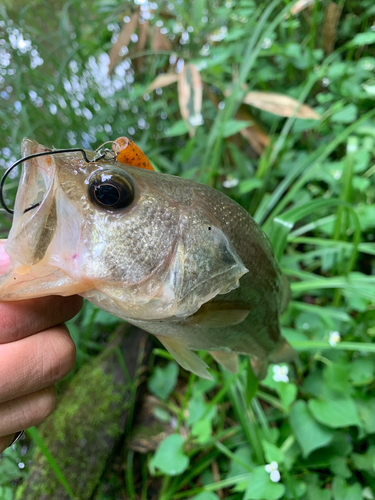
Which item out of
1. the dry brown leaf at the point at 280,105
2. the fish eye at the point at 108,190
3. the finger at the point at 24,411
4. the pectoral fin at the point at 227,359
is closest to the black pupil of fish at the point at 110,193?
the fish eye at the point at 108,190

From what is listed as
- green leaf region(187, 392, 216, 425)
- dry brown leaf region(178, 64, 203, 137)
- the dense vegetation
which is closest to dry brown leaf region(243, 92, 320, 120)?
the dense vegetation

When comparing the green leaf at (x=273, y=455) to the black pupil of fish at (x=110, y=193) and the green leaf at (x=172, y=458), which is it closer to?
the green leaf at (x=172, y=458)

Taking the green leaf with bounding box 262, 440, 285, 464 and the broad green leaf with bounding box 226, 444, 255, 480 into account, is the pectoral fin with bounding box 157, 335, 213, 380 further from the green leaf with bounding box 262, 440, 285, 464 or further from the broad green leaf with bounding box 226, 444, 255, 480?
the broad green leaf with bounding box 226, 444, 255, 480

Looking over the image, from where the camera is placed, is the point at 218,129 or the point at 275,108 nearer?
the point at 218,129

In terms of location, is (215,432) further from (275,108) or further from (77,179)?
(275,108)

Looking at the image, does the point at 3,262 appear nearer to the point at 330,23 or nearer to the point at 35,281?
the point at 35,281

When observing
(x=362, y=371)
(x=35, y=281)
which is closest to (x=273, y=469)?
(x=362, y=371)

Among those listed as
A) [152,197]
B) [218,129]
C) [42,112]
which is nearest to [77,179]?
[152,197]
